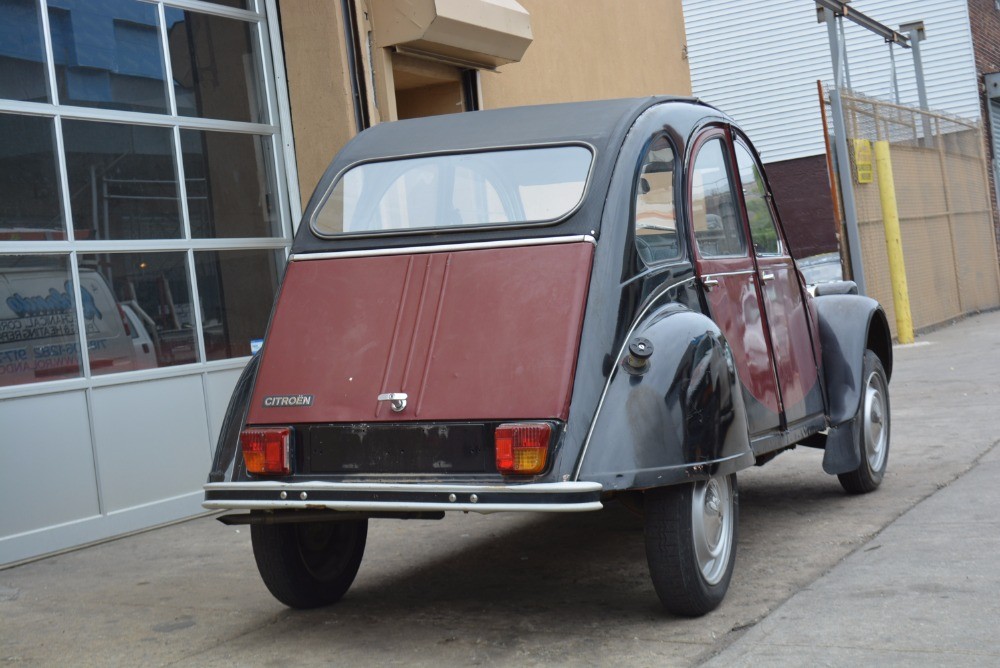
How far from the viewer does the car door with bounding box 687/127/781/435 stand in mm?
5395

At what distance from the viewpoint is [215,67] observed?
8914 mm

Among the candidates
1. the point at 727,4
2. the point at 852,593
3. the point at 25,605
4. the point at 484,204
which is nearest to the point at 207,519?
the point at 25,605

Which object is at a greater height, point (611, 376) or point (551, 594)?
point (611, 376)

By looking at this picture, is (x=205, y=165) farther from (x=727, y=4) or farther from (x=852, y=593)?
(x=727, y=4)

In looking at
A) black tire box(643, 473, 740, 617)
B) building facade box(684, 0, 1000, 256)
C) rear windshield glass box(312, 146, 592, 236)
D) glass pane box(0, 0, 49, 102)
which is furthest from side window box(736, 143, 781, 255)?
building facade box(684, 0, 1000, 256)

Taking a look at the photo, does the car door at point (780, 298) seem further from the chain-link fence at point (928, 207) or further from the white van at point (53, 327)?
the chain-link fence at point (928, 207)

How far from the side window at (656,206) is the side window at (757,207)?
878mm

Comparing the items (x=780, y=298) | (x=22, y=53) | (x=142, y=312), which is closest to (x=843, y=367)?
(x=780, y=298)

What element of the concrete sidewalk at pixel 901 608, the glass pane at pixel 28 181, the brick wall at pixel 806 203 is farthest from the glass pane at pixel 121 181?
the brick wall at pixel 806 203

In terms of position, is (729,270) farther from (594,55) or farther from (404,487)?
(594,55)

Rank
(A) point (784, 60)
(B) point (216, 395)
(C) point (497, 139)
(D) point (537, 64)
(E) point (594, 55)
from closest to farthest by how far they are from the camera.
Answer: (C) point (497, 139) < (B) point (216, 395) < (D) point (537, 64) < (E) point (594, 55) < (A) point (784, 60)

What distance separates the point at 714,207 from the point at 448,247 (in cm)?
144

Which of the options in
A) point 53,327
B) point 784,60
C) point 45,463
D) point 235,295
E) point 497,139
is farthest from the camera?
point 784,60

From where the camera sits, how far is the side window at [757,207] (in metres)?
6.14
